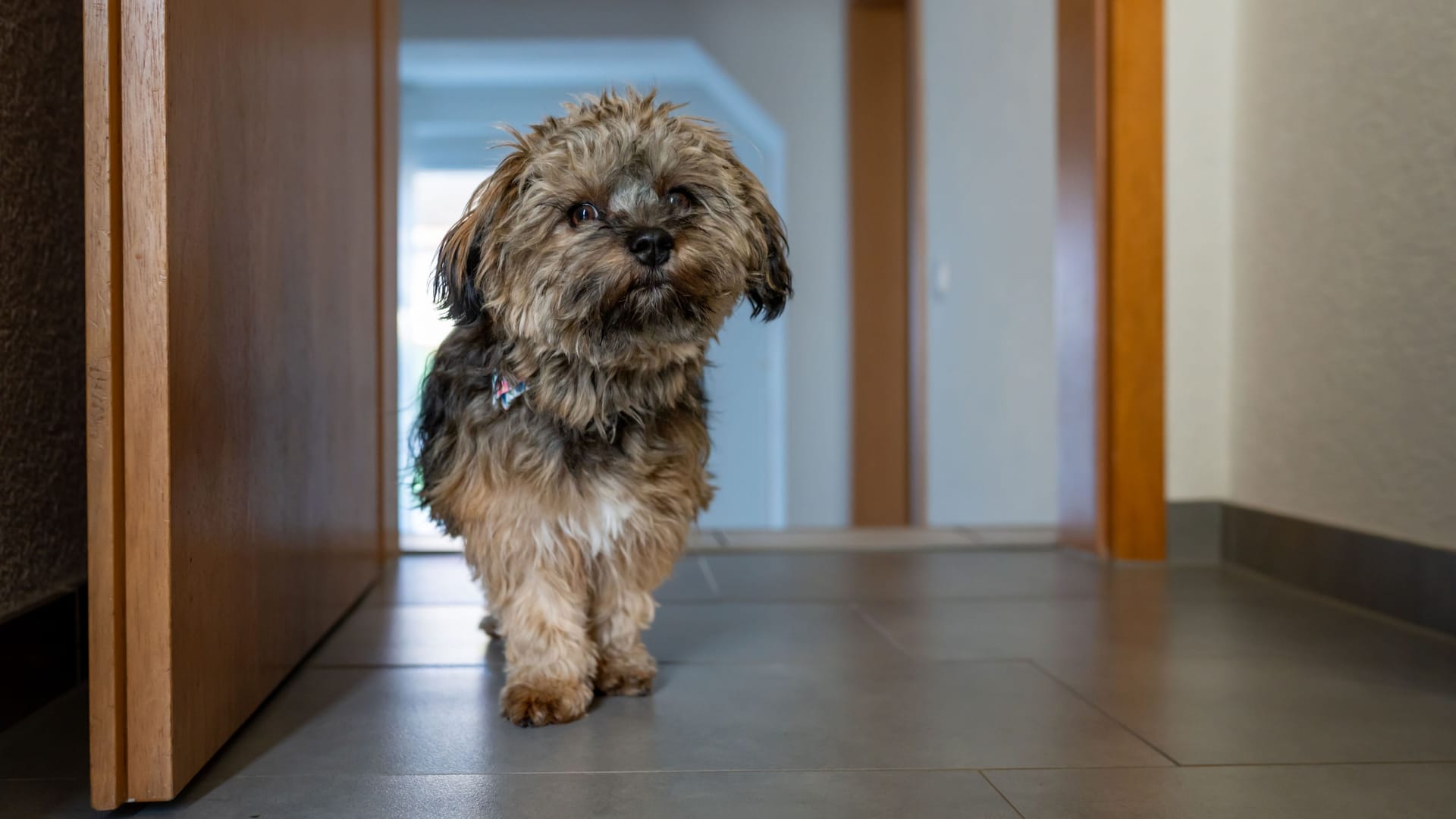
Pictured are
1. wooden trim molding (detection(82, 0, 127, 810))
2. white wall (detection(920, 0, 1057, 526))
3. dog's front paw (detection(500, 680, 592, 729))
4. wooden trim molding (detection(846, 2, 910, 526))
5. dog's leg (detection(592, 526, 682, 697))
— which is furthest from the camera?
wooden trim molding (detection(846, 2, 910, 526))

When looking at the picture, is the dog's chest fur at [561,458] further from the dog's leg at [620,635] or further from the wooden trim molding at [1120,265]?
the wooden trim molding at [1120,265]

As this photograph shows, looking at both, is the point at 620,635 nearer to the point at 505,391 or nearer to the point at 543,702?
the point at 543,702

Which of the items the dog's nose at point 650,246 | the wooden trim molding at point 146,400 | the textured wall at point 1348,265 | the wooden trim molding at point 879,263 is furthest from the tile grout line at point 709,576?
the wooden trim molding at point 879,263

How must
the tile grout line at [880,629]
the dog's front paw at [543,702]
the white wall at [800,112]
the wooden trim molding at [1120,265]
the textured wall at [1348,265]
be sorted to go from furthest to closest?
the white wall at [800,112]
the wooden trim molding at [1120,265]
the textured wall at [1348,265]
the tile grout line at [880,629]
the dog's front paw at [543,702]

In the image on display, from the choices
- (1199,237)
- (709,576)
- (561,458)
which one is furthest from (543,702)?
(1199,237)

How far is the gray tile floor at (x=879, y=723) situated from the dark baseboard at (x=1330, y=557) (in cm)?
6

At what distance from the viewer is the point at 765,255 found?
5.96ft

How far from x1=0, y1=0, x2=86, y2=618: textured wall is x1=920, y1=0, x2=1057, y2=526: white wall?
3056 mm

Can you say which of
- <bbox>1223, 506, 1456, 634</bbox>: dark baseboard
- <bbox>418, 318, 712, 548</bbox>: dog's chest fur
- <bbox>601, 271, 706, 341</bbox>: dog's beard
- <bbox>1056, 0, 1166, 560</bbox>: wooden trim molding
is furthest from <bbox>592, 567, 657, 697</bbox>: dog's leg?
<bbox>1056, 0, 1166, 560</bbox>: wooden trim molding

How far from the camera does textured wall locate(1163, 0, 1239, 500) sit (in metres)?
3.10

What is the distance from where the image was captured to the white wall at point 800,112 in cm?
667

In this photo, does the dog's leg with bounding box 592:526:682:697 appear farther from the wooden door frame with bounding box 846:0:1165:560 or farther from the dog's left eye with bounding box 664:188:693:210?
the wooden door frame with bounding box 846:0:1165:560

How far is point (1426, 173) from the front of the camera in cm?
231

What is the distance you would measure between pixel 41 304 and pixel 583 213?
34.0 inches
